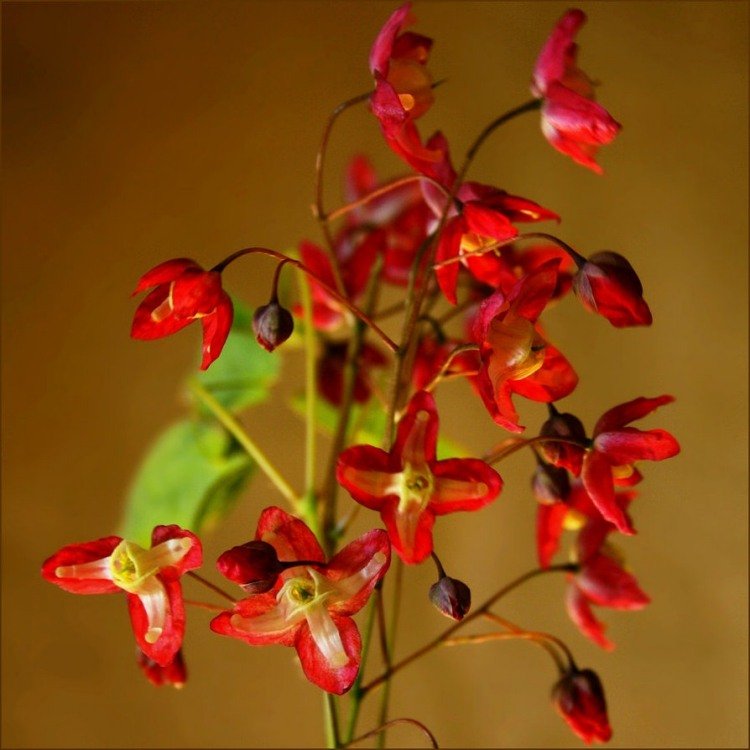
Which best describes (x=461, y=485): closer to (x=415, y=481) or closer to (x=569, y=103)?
(x=415, y=481)

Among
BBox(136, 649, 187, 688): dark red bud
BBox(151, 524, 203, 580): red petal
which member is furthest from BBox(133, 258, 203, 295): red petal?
BBox(136, 649, 187, 688): dark red bud

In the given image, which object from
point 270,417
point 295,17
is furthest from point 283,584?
point 295,17

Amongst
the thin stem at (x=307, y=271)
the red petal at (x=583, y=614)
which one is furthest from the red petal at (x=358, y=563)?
the red petal at (x=583, y=614)

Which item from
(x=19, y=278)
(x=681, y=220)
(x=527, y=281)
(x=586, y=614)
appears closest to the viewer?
(x=527, y=281)

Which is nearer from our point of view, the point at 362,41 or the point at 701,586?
the point at 701,586

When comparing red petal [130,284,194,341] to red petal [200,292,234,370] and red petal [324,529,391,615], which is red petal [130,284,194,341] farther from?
red petal [324,529,391,615]

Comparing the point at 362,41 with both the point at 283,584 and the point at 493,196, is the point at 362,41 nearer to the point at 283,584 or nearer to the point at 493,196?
the point at 493,196

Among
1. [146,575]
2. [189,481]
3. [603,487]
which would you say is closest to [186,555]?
[146,575]
